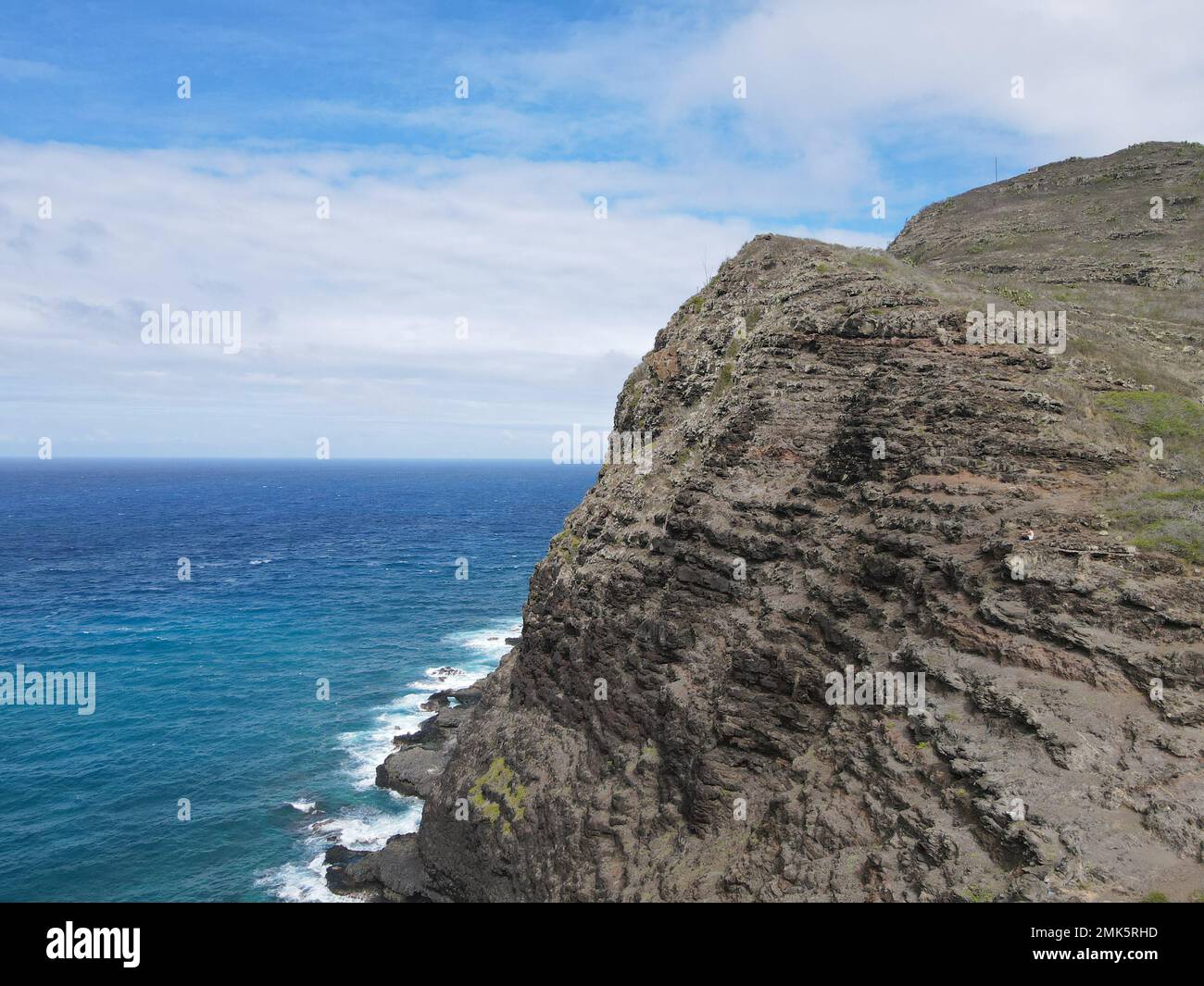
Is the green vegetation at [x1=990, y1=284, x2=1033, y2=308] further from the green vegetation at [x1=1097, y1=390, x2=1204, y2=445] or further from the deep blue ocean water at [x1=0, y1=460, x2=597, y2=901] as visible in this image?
the deep blue ocean water at [x1=0, y1=460, x2=597, y2=901]

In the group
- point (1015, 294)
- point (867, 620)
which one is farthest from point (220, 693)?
point (1015, 294)

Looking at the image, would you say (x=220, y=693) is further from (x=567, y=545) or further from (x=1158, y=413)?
(x=1158, y=413)

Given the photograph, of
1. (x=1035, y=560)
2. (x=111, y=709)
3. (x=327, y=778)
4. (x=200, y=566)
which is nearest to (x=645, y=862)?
(x=1035, y=560)

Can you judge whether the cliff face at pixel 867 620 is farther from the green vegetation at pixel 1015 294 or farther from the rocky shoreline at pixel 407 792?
the rocky shoreline at pixel 407 792

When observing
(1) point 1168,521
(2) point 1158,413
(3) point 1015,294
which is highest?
(3) point 1015,294

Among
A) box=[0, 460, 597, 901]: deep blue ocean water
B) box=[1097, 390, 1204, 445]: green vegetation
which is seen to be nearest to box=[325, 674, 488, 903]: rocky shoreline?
box=[0, 460, 597, 901]: deep blue ocean water

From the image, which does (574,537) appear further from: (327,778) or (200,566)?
(200,566)
